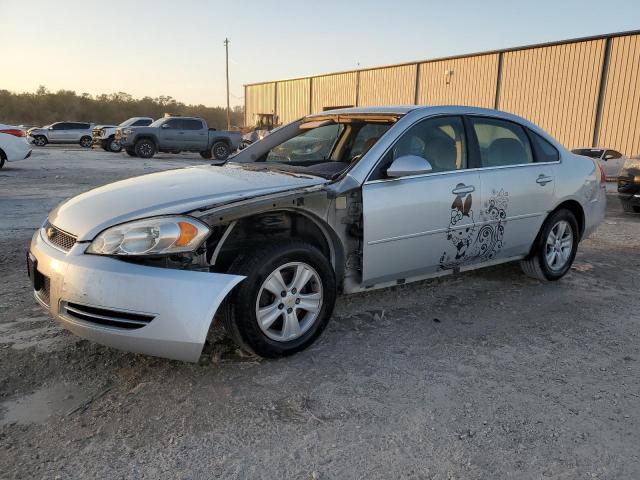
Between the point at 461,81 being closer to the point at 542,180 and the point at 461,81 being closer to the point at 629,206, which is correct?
the point at 629,206

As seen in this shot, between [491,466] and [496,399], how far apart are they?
0.62m

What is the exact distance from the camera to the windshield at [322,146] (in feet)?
14.9

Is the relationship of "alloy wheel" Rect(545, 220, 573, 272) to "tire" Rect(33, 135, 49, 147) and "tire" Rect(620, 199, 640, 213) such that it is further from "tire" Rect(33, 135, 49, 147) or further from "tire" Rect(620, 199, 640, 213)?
"tire" Rect(33, 135, 49, 147)

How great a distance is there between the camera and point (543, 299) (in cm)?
463

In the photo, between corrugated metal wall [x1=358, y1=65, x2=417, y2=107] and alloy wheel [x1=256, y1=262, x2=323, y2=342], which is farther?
corrugated metal wall [x1=358, y1=65, x2=417, y2=107]

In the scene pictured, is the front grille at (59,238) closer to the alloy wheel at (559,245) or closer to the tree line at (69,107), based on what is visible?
the alloy wheel at (559,245)

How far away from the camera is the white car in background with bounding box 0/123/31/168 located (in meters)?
14.3

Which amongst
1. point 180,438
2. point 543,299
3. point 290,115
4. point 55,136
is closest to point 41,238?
point 180,438

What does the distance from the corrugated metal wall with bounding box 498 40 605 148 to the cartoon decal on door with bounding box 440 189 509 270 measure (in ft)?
60.8

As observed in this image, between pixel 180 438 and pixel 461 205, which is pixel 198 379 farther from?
pixel 461 205

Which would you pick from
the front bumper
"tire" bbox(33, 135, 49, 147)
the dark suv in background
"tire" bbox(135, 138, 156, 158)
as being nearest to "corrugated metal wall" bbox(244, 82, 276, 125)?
"tire" bbox(33, 135, 49, 147)

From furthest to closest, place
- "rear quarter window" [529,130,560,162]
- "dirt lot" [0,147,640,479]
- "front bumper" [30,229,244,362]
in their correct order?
1. "rear quarter window" [529,130,560,162]
2. "front bumper" [30,229,244,362]
3. "dirt lot" [0,147,640,479]

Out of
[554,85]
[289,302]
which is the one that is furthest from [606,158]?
[289,302]

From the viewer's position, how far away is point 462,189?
13.4 ft
